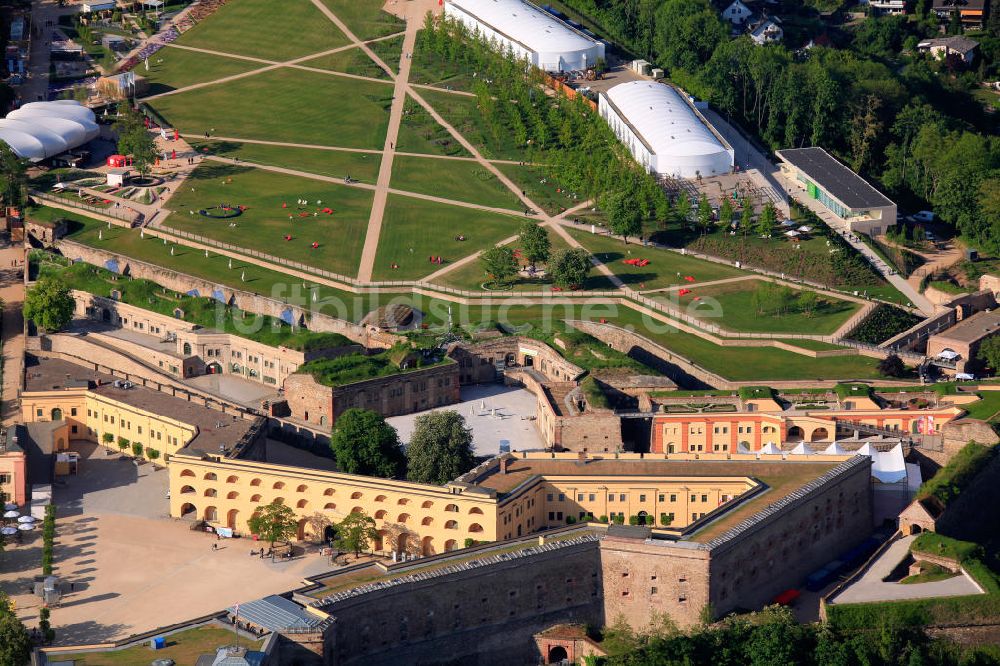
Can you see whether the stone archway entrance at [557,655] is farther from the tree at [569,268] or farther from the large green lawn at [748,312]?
the tree at [569,268]

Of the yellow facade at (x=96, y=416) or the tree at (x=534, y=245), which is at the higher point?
the tree at (x=534, y=245)

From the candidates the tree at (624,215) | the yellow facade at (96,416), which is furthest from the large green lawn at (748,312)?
the yellow facade at (96,416)

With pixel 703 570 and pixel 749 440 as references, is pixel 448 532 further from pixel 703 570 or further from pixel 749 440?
pixel 749 440

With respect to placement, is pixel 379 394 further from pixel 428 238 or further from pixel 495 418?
pixel 428 238

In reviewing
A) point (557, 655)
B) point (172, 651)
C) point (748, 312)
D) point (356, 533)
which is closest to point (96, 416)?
point (356, 533)

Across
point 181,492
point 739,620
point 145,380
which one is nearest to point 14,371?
point 145,380

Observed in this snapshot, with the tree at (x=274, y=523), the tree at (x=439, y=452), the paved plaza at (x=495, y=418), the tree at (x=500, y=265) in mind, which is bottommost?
the tree at (x=274, y=523)

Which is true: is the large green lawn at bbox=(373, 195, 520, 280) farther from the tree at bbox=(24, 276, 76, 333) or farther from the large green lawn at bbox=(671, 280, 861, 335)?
the tree at bbox=(24, 276, 76, 333)
